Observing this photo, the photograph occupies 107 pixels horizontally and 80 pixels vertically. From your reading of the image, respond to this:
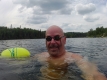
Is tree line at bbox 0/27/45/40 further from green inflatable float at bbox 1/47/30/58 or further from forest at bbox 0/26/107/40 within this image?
green inflatable float at bbox 1/47/30/58

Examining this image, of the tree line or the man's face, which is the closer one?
the man's face

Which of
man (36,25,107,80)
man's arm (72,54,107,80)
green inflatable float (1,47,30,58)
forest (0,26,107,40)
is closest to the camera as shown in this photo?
man's arm (72,54,107,80)

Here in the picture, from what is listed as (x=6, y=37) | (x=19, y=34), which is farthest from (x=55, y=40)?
(x=19, y=34)

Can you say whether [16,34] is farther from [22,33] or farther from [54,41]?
[54,41]

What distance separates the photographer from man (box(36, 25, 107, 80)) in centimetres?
425

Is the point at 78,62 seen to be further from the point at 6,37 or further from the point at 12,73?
the point at 6,37

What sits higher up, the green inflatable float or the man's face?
the man's face

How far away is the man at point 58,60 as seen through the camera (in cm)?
425

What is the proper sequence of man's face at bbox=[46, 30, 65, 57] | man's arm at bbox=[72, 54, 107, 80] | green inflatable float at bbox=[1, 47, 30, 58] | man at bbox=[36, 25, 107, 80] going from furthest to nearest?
green inflatable float at bbox=[1, 47, 30, 58]
man's face at bbox=[46, 30, 65, 57]
man at bbox=[36, 25, 107, 80]
man's arm at bbox=[72, 54, 107, 80]

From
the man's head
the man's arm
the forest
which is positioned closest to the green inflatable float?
the man's head

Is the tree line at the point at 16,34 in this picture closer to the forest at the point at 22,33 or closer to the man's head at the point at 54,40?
the forest at the point at 22,33

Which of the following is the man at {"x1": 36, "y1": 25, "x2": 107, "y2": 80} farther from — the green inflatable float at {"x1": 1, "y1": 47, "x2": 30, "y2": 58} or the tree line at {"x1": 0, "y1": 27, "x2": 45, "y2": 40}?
the tree line at {"x1": 0, "y1": 27, "x2": 45, "y2": 40}

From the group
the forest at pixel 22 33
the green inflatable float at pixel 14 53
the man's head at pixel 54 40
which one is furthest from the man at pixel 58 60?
the forest at pixel 22 33

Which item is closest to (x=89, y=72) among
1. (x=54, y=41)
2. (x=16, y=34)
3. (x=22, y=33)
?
(x=54, y=41)
